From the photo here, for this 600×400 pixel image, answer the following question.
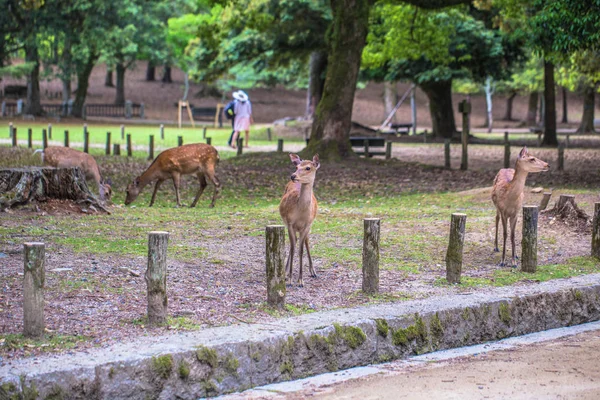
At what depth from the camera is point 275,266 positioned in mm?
7926

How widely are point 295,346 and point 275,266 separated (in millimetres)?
929

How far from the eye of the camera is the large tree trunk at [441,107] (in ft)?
124

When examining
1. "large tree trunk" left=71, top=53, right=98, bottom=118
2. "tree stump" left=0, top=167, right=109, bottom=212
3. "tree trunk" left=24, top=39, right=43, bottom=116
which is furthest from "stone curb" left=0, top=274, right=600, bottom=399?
"large tree trunk" left=71, top=53, right=98, bottom=118

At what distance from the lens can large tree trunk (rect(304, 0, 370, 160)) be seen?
2325 centimetres

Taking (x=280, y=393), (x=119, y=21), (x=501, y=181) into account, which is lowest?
(x=280, y=393)

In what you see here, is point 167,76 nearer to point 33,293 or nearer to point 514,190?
point 514,190

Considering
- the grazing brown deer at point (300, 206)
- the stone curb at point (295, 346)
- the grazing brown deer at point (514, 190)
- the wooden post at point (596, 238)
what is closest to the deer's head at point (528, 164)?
the grazing brown deer at point (514, 190)

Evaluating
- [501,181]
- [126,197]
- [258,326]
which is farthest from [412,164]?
[258,326]

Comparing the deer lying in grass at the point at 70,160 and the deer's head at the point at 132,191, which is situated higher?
the deer lying in grass at the point at 70,160

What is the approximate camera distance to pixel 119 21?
45844 millimetres

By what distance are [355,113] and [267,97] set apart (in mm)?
8585

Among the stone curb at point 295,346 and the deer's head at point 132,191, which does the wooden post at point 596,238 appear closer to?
the stone curb at point 295,346

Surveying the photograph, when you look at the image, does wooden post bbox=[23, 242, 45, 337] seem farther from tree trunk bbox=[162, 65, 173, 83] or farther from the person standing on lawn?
tree trunk bbox=[162, 65, 173, 83]

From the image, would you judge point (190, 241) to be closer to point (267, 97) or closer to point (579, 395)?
point (579, 395)
